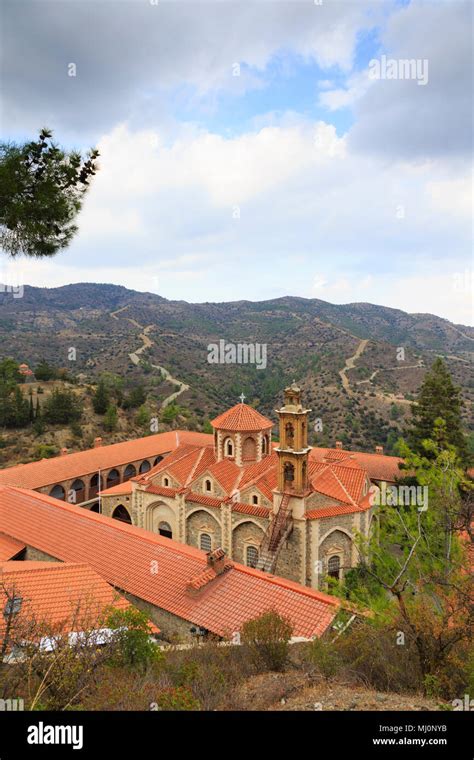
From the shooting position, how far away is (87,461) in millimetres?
35688

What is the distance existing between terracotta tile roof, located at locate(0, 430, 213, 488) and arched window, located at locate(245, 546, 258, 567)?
1626 cm

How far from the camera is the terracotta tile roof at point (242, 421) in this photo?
979 inches

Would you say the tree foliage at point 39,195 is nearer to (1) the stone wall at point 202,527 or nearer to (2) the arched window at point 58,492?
(1) the stone wall at point 202,527

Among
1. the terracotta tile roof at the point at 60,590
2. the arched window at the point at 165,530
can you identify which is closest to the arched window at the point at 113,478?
the arched window at the point at 165,530

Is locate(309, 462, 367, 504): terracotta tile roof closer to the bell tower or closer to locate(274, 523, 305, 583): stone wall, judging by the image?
the bell tower

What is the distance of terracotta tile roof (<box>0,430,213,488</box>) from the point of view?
103 ft

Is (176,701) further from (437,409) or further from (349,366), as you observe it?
(349,366)

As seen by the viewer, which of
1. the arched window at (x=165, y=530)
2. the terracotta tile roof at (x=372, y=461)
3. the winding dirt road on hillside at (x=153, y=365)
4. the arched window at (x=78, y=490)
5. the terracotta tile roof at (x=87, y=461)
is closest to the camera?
the arched window at (x=165, y=530)

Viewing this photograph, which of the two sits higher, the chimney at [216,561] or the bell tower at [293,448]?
the bell tower at [293,448]

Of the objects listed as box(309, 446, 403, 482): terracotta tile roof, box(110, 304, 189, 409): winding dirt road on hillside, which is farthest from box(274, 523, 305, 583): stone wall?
box(110, 304, 189, 409): winding dirt road on hillside

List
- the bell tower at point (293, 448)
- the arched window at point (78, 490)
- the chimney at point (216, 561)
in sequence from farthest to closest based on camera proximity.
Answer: the arched window at point (78, 490)
the bell tower at point (293, 448)
the chimney at point (216, 561)

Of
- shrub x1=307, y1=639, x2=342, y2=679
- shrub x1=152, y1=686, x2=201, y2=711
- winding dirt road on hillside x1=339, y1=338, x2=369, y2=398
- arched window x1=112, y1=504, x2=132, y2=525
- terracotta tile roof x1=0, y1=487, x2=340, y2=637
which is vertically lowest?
arched window x1=112, y1=504, x2=132, y2=525

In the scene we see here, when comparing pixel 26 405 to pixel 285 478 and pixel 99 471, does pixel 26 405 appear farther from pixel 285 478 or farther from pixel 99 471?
pixel 285 478

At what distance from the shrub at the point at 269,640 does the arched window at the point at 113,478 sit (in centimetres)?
2801
